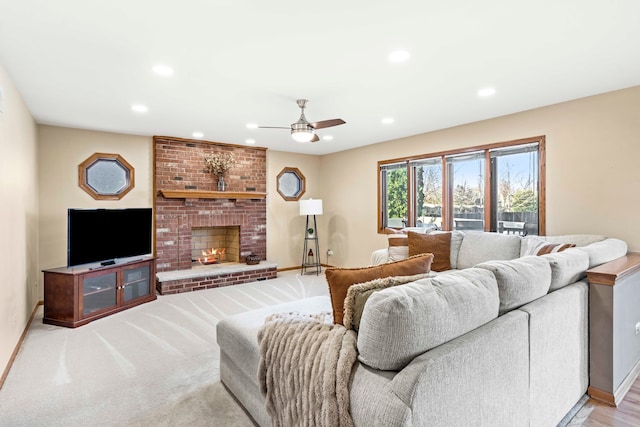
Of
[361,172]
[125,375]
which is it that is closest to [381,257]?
[361,172]

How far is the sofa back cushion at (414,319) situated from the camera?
4.13 ft

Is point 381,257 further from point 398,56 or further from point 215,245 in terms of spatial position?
point 215,245

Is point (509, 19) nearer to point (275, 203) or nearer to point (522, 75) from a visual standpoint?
point (522, 75)

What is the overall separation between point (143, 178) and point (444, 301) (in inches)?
206

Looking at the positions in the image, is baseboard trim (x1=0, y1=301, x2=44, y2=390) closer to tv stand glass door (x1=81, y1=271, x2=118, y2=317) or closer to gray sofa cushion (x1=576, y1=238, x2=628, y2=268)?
tv stand glass door (x1=81, y1=271, x2=118, y2=317)

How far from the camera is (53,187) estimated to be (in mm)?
4637

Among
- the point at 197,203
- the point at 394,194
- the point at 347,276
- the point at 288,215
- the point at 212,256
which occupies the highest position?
the point at 394,194

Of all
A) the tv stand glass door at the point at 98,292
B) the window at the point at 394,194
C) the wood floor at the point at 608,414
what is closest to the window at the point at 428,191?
the window at the point at 394,194

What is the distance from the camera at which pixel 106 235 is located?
167 inches

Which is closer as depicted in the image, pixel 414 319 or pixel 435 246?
pixel 414 319

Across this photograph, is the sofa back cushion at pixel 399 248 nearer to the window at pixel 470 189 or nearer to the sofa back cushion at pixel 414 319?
the window at pixel 470 189

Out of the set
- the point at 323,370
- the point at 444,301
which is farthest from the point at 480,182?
the point at 323,370

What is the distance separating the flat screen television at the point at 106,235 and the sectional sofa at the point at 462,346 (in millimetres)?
2724

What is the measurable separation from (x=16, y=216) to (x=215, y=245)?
10.8 ft
